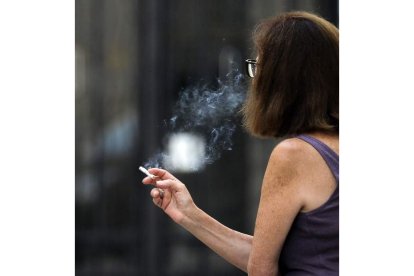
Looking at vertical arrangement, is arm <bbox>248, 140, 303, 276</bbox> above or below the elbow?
above

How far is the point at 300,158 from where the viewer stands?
4.00 feet

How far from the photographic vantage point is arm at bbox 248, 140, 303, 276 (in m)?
1.22

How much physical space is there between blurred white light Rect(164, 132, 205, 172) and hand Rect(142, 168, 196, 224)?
1.05ft

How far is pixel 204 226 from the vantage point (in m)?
1.43

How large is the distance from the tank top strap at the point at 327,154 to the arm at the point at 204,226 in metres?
0.27

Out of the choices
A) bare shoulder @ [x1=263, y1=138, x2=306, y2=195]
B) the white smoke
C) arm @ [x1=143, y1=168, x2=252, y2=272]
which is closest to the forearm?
arm @ [x1=143, y1=168, x2=252, y2=272]

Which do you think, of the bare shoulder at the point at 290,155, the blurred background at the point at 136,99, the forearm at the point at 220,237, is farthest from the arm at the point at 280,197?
the blurred background at the point at 136,99

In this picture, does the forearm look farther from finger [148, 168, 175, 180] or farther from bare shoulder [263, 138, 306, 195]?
bare shoulder [263, 138, 306, 195]

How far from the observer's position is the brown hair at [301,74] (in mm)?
1279
